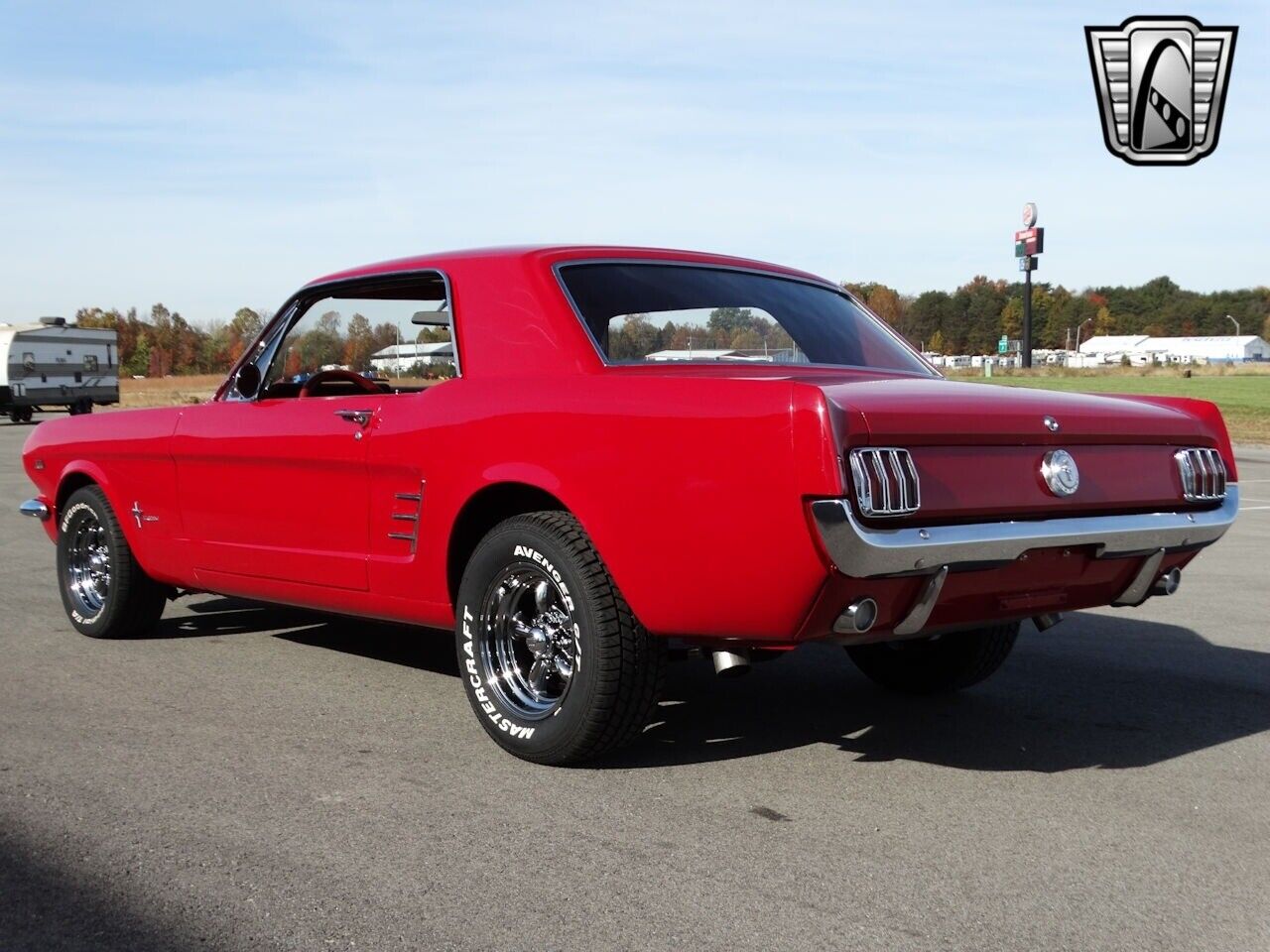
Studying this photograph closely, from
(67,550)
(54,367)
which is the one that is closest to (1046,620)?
(67,550)

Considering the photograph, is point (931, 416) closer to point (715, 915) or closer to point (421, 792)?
point (715, 915)

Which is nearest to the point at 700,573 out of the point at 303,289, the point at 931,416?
the point at 931,416

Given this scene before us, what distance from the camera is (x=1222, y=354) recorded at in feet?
552

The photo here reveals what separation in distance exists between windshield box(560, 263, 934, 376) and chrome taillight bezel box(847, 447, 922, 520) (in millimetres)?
1123

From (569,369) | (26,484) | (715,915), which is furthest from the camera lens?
(26,484)

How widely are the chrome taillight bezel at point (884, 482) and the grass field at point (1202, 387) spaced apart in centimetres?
742

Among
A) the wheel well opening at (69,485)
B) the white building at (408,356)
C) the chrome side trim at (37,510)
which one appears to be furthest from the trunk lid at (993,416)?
the chrome side trim at (37,510)

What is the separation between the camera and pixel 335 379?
18.5ft

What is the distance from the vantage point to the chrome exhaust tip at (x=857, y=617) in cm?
370

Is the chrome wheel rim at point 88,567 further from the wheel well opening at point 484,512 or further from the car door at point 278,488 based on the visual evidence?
the wheel well opening at point 484,512

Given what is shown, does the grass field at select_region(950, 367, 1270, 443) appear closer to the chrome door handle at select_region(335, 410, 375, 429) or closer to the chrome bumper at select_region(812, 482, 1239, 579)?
the chrome bumper at select_region(812, 482, 1239, 579)

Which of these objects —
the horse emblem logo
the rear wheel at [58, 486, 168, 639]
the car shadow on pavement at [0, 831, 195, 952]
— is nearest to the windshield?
the car shadow on pavement at [0, 831, 195, 952]

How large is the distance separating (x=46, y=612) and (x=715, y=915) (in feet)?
16.9

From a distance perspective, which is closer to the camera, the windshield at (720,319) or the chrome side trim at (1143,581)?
the chrome side trim at (1143,581)
